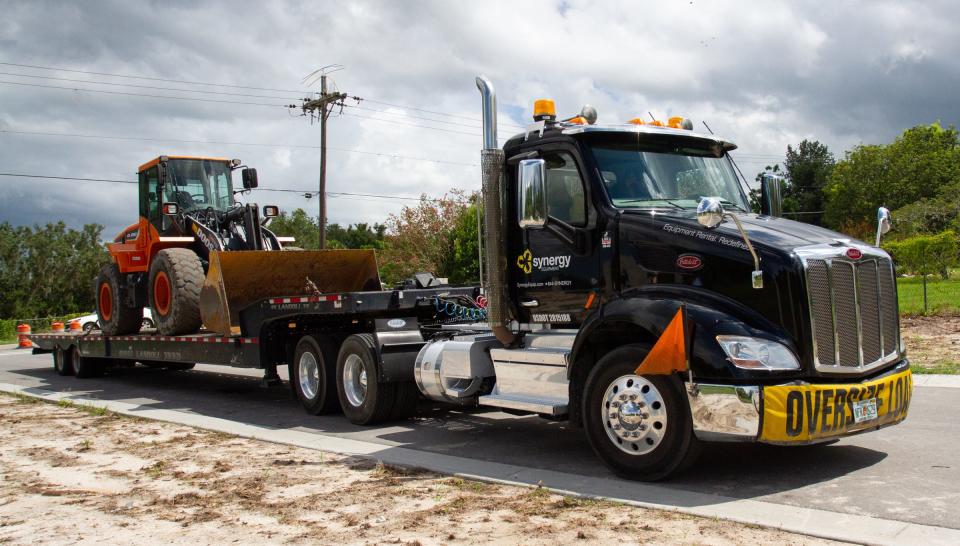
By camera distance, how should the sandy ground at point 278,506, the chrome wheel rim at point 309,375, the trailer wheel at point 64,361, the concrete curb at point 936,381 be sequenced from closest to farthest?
1. the sandy ground at point 278,506
2. the chrome wheel rim at point 309,375
3. the concrete curb at point 936,381
4. the trailer wheel at point 64,361

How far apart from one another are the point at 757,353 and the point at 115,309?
37.1 feet

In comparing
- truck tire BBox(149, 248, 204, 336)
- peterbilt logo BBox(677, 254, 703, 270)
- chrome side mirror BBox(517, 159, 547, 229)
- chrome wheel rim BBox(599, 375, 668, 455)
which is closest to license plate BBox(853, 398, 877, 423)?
chrome wheel rim BBox(599, 375, 668, 455)

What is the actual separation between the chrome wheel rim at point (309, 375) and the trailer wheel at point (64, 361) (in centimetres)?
822

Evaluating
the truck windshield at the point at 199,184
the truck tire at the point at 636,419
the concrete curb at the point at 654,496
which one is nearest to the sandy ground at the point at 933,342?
the truck tire at the point at 636,419

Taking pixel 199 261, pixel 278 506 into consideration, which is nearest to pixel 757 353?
pixel 278 506

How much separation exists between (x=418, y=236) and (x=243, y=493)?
110ft

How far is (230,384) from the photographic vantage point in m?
14.3

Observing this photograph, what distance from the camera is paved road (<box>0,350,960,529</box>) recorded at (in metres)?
5.54

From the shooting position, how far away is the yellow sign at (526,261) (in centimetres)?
745

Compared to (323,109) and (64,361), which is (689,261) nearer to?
(64,361)

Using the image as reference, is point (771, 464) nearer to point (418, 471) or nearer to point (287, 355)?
point (418, 471)

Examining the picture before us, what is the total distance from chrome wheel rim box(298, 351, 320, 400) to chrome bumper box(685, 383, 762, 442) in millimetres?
5279

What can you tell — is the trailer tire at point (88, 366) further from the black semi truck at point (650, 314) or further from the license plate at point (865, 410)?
the license plate at point (865, 410)

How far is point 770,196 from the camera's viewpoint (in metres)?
7.79
